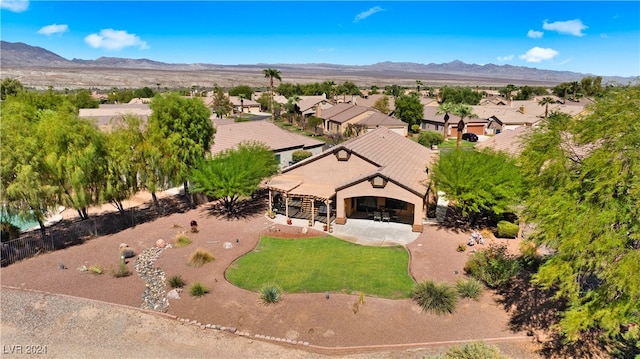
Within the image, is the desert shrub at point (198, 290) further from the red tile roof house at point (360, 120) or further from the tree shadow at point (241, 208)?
the red tile roof house at point (360, 120)

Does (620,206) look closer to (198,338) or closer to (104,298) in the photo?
(198,338)

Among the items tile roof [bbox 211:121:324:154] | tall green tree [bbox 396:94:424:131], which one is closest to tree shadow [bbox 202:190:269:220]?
tile roof [bbox 211:121:324:154]

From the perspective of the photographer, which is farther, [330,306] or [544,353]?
[330,306]

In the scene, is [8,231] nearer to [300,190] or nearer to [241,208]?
[241,208]

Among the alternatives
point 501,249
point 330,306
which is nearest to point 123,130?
point 330,306

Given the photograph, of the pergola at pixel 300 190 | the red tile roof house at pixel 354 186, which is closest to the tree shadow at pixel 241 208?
the red tile roof house at pixel 354 186
